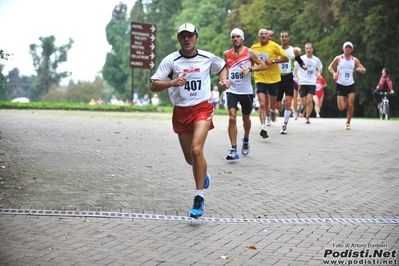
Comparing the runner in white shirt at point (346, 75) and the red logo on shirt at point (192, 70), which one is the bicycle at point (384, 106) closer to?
the runner in white shirt at point (346, 75)

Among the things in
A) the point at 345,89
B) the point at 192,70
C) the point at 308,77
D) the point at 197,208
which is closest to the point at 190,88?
the point at 192,70

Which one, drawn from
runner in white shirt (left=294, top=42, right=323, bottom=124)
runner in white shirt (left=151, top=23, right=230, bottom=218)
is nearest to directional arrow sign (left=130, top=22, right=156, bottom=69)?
runner in white shirt (left=294, top=42, right=323, bottom=124)

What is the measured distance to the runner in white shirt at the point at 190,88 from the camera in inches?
312

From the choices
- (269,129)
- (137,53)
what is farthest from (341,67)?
(137,53)

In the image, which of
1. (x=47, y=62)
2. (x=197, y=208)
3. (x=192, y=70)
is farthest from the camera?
(x=47, y=62)

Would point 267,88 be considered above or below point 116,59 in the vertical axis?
below

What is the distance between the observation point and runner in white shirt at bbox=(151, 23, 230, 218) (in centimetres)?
791

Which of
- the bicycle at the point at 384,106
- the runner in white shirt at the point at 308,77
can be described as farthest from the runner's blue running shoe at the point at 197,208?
the bicycle at the point at 384,106

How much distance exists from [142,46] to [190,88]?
2809 centimetres

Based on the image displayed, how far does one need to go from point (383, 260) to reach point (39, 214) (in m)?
3.64

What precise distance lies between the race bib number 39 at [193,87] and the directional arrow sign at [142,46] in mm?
27587

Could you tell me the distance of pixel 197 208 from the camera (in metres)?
7.71

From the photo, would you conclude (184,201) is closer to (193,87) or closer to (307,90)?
(193,87)

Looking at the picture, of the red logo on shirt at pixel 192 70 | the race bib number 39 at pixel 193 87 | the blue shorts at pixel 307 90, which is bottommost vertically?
Result: the blue shorts at pixel 307 90
